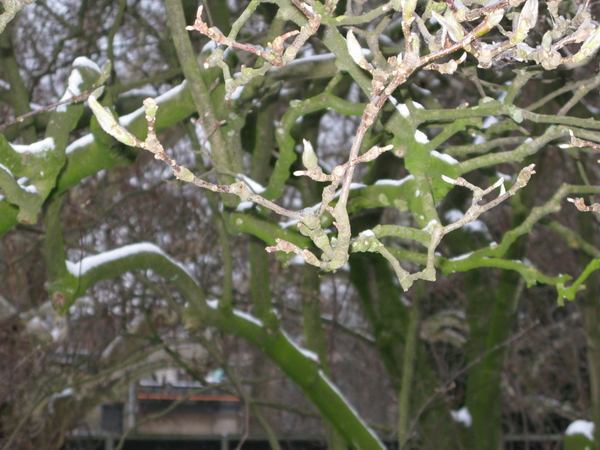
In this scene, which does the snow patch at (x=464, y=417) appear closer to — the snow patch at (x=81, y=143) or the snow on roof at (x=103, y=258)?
the snow on roof at (x=103, y=258)

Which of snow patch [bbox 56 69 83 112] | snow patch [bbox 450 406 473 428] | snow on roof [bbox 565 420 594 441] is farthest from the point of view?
snow patch [bbox 450 406 473 428]

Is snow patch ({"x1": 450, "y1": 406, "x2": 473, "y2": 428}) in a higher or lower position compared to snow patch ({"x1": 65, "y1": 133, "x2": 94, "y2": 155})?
lower

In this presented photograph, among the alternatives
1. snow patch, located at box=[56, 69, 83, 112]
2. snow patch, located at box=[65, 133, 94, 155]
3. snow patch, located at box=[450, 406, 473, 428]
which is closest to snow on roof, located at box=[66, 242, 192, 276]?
snow patch, located at box=[65, 133, 94, 155]

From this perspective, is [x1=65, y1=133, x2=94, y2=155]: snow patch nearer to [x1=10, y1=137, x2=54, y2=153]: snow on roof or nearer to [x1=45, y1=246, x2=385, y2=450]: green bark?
[x1=10, y1=137, x2=54, y2=153]: snow on roof

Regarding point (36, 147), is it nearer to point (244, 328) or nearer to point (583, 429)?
point (244, 328)

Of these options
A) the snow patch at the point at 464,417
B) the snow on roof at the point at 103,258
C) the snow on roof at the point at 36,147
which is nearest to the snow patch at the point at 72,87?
the snow on roof at the point at 36,147

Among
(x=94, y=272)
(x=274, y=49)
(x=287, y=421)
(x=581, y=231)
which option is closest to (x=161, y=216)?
(x=94, y=272)

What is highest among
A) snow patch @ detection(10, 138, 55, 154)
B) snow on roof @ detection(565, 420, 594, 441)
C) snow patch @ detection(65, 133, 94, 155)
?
snow patch @ detection(65, 133, 94, 155)

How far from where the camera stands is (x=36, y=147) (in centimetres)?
269

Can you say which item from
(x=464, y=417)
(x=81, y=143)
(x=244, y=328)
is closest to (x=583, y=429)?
(x=464, y=417)

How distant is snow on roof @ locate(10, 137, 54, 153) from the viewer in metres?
2.65

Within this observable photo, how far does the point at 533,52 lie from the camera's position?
1690 millimetres

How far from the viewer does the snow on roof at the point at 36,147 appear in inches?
104

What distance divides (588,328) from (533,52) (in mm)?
4235
